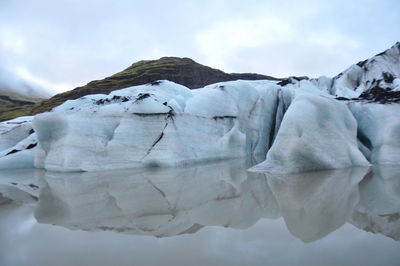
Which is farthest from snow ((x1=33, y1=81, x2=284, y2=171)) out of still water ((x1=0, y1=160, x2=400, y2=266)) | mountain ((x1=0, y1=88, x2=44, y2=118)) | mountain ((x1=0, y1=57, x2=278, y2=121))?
mountain ((x1=0, y1=88, x2=44, y2=118))

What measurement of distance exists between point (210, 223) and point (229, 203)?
0.99m

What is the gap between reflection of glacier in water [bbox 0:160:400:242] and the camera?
11.7 ft

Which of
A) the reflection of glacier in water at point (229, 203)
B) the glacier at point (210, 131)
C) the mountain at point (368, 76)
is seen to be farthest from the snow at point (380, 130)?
the mountain at point (368, 76)

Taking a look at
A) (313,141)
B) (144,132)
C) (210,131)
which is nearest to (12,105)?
(144,132)

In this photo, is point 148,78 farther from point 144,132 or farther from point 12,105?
point 12,105

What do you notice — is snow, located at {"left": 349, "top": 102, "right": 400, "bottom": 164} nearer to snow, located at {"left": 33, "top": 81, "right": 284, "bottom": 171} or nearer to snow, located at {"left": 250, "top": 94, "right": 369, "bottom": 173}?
snow, located at {"left": 250, "top": 94, "right": 369, "bottom": 173}

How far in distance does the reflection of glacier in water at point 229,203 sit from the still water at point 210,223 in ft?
0.05

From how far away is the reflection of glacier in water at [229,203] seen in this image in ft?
11.7

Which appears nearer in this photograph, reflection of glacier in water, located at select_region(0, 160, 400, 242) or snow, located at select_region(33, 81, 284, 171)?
reflection of glacier in water, located at select_region(0, 160, 400, 242)

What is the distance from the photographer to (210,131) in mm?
11477

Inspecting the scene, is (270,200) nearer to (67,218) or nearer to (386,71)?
(67,218)

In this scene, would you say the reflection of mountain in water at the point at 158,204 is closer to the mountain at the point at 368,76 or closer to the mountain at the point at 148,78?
the mountain at the point at 368,76

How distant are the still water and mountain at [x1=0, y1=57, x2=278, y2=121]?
126 ft

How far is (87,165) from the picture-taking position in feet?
31.5
